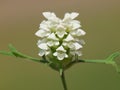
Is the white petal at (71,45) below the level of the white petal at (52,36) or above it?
below

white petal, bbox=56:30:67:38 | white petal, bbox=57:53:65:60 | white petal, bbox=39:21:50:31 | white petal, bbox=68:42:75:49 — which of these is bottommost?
white petal, bbox=57:53:65:60

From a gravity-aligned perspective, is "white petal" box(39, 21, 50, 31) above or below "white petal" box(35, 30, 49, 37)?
above

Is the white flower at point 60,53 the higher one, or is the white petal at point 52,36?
the white petal at point 52,36

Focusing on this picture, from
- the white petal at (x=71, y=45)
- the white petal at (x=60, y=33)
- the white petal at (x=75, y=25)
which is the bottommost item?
the white petal at (x=71, y=45)

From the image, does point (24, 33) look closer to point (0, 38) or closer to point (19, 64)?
point (0, 38)

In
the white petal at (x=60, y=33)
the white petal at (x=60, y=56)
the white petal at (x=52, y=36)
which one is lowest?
the white petal at (x=60, y=56)
